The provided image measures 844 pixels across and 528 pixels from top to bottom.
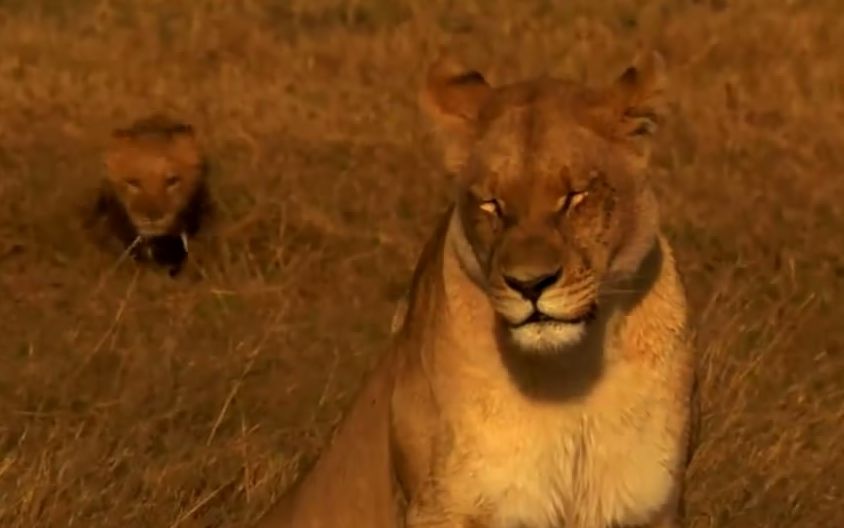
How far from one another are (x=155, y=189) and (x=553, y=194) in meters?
4.51

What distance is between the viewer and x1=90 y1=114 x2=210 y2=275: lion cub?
702 centimetres

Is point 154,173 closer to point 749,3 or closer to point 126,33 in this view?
point 126,33

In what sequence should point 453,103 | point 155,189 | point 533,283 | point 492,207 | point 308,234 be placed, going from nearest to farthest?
1. point 533,283
2. point 492,207
3. point 453,103
4. point 308,234
5. point 155,189

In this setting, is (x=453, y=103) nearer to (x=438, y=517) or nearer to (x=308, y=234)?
(x=438, y=517)

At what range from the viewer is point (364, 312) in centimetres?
625

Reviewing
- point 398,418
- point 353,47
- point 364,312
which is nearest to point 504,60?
point 353,47

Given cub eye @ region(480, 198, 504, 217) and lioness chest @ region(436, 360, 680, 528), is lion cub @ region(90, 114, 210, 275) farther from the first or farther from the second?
cub eye @ region(480, 198, 504, 217)

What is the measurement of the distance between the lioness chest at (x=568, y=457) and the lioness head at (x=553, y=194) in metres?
0.17

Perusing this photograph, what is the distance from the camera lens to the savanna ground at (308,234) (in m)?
4.47

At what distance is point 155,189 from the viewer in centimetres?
721

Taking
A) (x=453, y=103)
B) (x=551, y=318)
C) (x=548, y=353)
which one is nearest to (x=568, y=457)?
(x=548, y=353)

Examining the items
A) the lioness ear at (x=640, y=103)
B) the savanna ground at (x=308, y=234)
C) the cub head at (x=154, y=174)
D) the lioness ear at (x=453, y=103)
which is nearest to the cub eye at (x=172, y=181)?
the cub head at (x=154, y=174)

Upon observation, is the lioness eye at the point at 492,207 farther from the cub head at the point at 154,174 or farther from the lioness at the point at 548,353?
the cub head at the point at 154,174

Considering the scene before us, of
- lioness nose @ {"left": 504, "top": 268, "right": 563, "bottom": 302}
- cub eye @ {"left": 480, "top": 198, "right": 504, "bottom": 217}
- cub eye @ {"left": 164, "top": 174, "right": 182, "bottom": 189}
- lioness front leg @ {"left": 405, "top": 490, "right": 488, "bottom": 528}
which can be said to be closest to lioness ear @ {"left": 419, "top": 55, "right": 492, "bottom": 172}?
cub eye @ {"left": 480, "top": 198, "right": 504, "bottom": 217}
